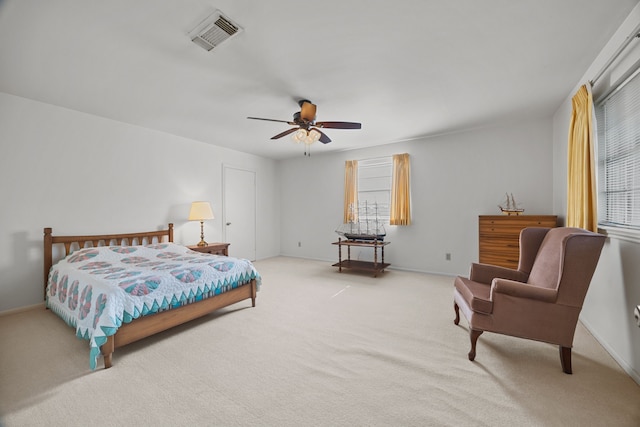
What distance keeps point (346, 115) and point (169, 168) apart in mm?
3143

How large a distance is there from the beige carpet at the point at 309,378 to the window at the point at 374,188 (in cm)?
273

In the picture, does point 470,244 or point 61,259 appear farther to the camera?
point 470,244

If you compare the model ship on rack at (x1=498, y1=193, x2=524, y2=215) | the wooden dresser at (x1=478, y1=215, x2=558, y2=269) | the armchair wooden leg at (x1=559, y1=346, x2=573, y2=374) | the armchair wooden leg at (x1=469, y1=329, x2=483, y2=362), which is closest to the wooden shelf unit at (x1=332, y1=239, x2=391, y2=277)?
the wooden dresser at (x1=478, y1=215, x2=558, y2=269)

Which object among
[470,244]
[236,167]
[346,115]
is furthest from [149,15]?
[470,244]

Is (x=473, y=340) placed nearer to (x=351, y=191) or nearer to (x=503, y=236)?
(x=503, y=236)

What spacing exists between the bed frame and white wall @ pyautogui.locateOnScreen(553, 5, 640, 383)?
130 inches

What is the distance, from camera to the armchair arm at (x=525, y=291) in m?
1.85

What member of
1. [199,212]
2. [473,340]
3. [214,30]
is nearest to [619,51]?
[473,340]

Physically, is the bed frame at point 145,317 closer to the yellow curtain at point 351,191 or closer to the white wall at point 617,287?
the yellow curtain at point 351,191

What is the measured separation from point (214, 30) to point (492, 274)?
3210 mm

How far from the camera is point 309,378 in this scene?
1818 mm

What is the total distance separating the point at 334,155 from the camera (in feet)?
19.1

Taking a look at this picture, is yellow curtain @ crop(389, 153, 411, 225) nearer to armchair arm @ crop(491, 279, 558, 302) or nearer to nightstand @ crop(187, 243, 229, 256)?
armchair arm @ crop(491, 279, 558, 302)

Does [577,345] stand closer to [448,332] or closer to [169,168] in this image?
[448,332]
